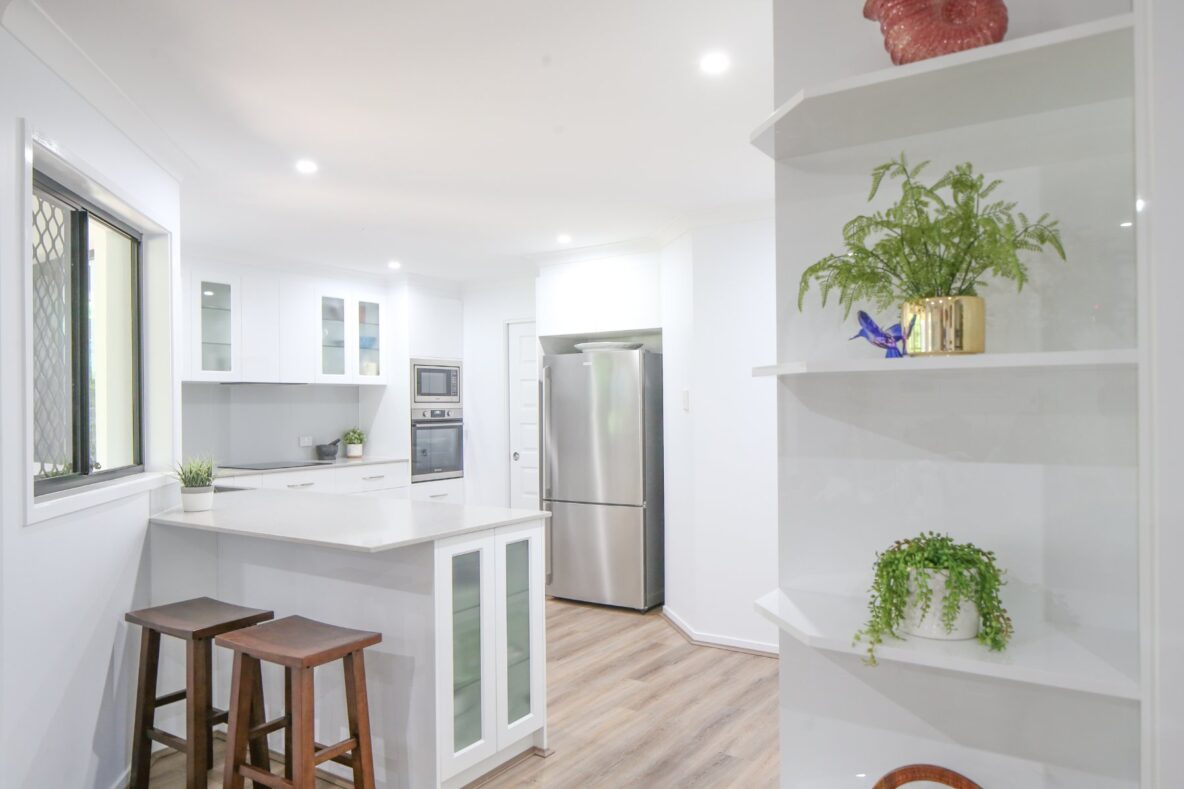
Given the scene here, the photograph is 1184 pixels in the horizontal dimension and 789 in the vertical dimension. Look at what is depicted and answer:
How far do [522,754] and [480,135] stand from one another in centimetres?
245

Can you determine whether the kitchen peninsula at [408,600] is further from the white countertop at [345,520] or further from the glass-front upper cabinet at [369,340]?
the glass-front upper cabinet at [369,340]

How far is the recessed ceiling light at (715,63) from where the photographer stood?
228cm

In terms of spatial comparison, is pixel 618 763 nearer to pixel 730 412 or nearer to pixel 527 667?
pixel 527 667

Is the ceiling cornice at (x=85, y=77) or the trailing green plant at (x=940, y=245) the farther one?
the ceiling cornice at (x=85, y=77)

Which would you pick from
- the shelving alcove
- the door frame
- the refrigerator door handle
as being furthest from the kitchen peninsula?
the door frame

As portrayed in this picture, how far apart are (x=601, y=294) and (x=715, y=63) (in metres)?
2.82

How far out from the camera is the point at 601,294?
5.11m

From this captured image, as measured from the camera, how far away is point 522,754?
113 inches

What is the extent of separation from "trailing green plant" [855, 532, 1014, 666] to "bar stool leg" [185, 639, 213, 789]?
2.22m

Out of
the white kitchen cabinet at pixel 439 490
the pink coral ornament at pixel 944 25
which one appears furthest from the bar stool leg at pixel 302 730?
the white kitchen cabinet at pixel 439 490

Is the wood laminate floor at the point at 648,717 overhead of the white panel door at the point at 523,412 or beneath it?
beneath

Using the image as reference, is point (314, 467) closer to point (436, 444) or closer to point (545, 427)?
point (436, 444)

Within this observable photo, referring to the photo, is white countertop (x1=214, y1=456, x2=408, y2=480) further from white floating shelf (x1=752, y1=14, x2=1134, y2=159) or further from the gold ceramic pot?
the gold ceramic pot

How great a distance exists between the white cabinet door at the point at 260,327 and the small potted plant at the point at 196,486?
7.18 feet
